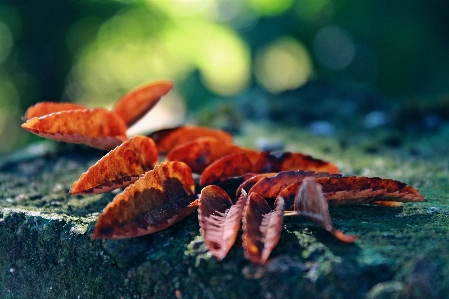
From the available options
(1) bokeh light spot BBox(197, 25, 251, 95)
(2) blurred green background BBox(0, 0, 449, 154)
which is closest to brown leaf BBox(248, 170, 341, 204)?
(2) blurred green background BBox(0, 0, 449, 154)

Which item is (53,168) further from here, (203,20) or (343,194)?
(203,20)

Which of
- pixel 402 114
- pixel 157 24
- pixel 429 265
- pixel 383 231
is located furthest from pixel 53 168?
pixel 157 24

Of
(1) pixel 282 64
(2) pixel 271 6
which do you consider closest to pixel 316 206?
(2) pixel 271 6

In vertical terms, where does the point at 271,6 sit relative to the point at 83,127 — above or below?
above

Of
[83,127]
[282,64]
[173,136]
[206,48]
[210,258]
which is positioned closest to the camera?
[210,258]

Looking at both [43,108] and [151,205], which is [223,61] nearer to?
[43,108]

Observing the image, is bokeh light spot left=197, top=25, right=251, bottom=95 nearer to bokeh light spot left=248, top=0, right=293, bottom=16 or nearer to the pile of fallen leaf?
bokeh light spot left=248, top=0, right=293, bottom=16
